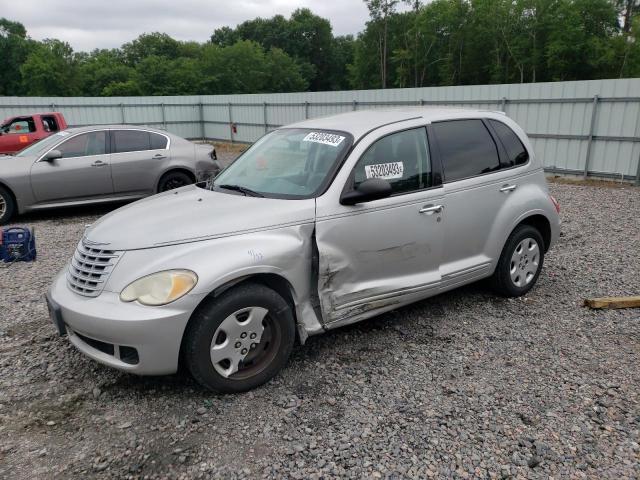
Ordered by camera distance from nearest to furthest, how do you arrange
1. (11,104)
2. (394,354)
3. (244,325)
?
(244,325)
(394,354)
(11,104)

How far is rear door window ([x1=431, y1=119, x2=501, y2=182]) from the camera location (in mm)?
4262

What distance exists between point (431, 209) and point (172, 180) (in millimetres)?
6723

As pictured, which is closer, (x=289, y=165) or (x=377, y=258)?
(x=377, y=258)

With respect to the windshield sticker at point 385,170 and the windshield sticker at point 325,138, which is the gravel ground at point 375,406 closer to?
the windshield sticker at point 385,170

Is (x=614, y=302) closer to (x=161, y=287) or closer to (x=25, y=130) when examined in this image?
(x=161, y=287)

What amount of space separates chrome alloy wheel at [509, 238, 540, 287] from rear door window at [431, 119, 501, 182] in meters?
0.84

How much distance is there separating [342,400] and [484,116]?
2.95 m

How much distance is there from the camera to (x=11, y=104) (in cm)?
2094

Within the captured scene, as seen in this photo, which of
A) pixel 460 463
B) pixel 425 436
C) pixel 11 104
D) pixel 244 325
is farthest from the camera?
pixel 11 104

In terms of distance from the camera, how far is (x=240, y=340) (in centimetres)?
326

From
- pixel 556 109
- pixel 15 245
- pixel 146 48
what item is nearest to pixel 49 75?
pixel 146 48

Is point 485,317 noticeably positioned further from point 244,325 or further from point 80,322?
point 80,322

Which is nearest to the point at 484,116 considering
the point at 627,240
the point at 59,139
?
the point at 627,240

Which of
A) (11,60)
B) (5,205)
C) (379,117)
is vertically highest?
(11,60)
